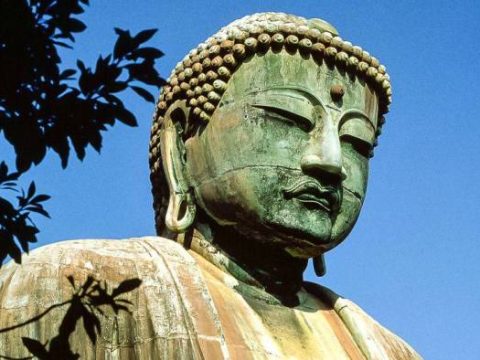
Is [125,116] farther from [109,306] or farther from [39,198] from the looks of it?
[109,306]

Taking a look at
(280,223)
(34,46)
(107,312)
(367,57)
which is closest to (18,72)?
(34,46)

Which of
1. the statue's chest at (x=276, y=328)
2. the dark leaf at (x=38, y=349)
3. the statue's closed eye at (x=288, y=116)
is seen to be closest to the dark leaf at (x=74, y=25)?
the dark leaf at (x=38, y=349)

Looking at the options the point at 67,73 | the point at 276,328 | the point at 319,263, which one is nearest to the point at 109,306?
the point at 276,328

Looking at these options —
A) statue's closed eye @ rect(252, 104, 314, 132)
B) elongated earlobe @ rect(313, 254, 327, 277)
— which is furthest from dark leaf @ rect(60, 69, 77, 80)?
elongated earlobe @ rect(313, 254, 327, 277)

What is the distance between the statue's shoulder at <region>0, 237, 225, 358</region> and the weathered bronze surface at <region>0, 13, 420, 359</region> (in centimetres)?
2

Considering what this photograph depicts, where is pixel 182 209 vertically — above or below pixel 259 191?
below

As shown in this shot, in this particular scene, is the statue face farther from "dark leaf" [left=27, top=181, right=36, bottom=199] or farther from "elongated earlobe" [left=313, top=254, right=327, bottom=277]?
"dark leaf" [left=27, top=181, right=36, bottom=199]

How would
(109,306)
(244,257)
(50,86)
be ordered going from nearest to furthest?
(50,86) → (109,306) → (244,257)

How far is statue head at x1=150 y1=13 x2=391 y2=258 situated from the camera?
9.62 meters

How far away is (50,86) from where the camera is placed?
6.14 meters

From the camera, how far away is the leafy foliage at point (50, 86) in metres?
6.07

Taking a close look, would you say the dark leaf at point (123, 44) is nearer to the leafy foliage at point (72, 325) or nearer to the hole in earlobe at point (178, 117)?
the leafy foliage at point (72, 325)

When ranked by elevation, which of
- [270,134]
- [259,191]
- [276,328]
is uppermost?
[270,134]

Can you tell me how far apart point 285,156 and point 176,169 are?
33.3 inches
